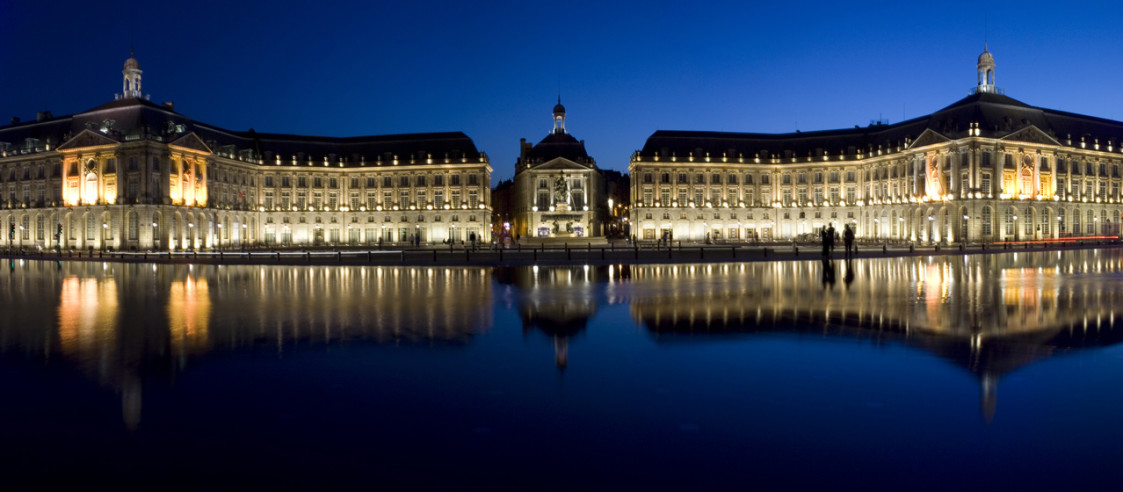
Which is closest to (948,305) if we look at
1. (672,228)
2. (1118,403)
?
(1118,403)

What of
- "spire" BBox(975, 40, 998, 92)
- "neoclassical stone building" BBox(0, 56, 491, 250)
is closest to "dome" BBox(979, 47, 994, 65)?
"spire" BBox(975, 40, 998, 92)

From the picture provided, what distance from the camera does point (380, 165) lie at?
98750 mm

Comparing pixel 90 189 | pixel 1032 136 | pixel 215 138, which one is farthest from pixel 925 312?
pixel 215 138

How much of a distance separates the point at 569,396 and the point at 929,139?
86093 millimetres

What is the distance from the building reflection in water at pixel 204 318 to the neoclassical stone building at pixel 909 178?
68120mm

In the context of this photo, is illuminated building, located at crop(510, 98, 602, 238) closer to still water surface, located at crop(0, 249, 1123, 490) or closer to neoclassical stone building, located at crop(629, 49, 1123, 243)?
neoclassical stone building, located at crop(629, 49, 1123, 243)

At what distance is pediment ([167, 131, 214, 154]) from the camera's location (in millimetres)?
76125

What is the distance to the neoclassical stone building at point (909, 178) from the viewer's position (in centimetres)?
7850

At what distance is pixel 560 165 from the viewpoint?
3932 inches

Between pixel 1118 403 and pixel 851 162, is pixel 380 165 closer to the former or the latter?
pixel 851 162

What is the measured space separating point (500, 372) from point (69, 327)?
32.0ft

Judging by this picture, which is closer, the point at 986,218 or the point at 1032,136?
the point at 986,218

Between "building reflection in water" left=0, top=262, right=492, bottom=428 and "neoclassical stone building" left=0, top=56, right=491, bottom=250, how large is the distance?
181 feet

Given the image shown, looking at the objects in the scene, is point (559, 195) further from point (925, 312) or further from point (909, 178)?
point (925, 312)
